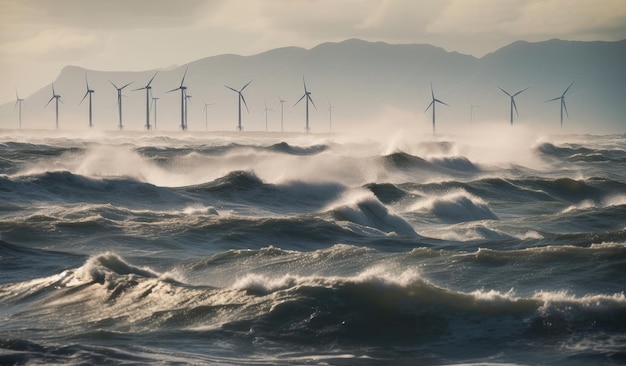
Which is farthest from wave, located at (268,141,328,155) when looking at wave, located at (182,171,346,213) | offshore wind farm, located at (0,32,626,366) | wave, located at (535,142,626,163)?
offshore wind farm, located at (0,32,626,366)

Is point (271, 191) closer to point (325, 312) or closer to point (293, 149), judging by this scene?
point (325, 312)

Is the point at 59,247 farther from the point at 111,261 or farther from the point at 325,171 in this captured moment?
the point at 325,171

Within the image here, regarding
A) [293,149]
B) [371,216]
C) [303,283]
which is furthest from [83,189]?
[293,149]

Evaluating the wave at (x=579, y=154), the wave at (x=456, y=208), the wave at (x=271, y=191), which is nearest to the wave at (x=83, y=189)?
the wave at (x=271, y=191)

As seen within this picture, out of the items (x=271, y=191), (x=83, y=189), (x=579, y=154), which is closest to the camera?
(x=83, y=189)

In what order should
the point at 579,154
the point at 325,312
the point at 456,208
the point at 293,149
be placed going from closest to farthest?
the point at 325,312 → the point at 456,208 → the point at 293,149 → the point at 579,154

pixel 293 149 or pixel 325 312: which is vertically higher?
pixel 293 149

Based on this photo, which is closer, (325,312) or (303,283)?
(325,312)

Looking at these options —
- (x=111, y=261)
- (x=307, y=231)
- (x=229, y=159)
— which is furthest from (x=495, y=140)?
(x=111, y=261)

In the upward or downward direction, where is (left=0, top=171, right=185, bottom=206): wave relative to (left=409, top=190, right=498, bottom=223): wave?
upward

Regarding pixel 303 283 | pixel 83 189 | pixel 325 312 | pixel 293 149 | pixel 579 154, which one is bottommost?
pixel 325 312

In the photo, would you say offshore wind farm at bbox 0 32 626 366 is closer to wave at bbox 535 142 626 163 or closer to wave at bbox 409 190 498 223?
wave at bbox 409 190 498 223

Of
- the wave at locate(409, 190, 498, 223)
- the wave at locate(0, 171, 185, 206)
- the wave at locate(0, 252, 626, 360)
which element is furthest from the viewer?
the wave at locate(0, 171, 185, 206)

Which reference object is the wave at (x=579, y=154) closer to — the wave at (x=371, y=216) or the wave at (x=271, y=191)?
the wave at (x=271, y=191)
